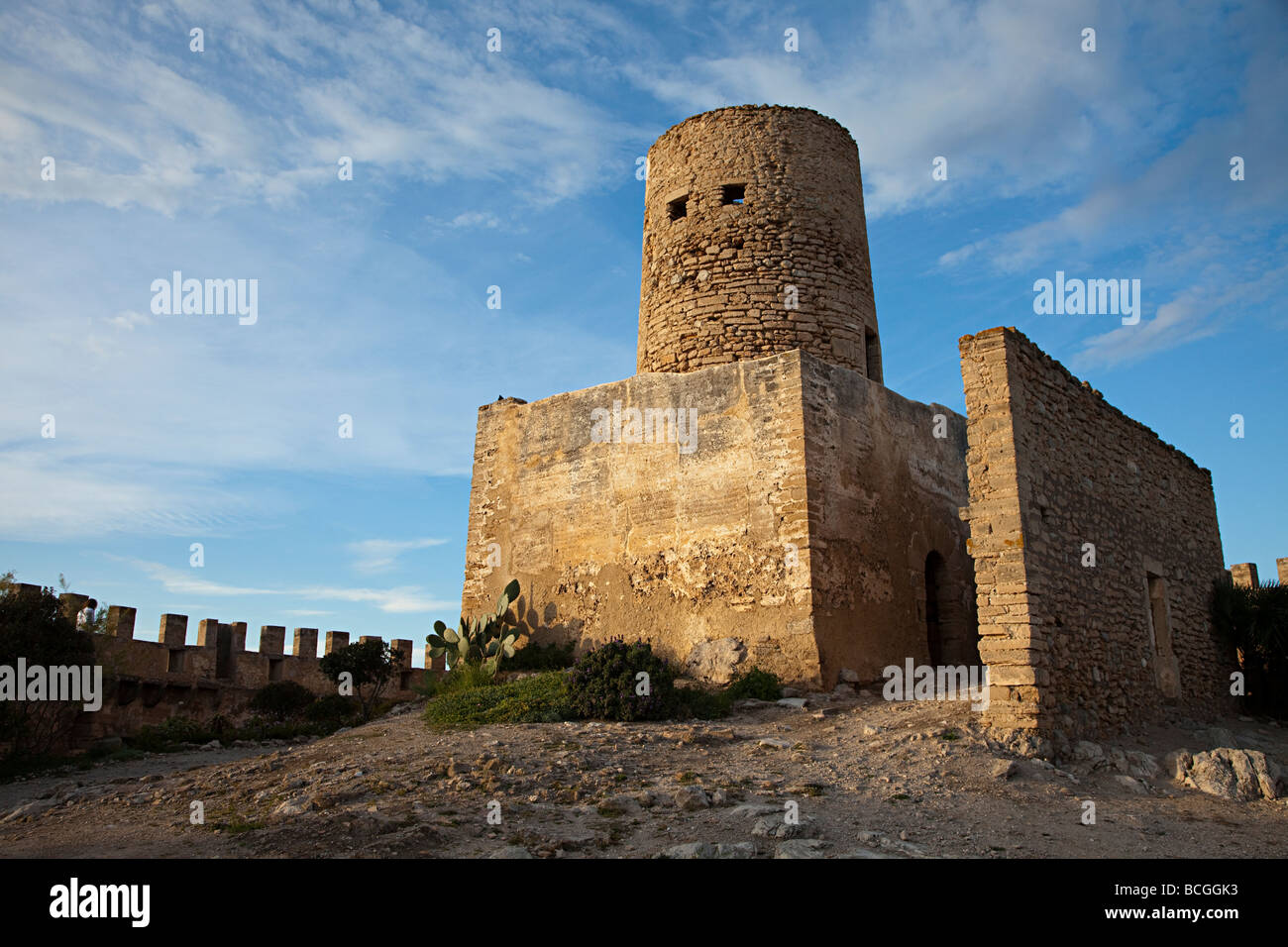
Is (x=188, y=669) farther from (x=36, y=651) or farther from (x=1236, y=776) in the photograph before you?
(x=1236, y=776)

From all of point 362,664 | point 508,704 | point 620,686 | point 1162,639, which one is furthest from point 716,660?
point 362,664

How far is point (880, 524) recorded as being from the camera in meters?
13.0

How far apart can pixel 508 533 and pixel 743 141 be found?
747 centimetres

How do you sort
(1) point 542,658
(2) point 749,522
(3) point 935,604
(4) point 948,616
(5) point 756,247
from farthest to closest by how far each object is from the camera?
(5) point 756,247, (3) point 935,604, (4) point 948,616, (1) point 542,658, (2) point 749,522

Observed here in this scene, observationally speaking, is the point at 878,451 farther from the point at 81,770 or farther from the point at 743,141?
the point at 81,770

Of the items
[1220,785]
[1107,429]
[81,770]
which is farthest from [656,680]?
[81,770]

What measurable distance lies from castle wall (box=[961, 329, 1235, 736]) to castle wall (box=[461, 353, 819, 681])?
275 centimetres

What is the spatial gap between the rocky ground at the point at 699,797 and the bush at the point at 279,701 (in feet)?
26.3

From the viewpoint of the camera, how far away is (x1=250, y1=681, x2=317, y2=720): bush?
18719 millimetres

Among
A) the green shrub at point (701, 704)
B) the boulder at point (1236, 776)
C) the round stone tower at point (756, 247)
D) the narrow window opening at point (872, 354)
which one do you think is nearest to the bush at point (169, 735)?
the green shrub at point (701, 704)

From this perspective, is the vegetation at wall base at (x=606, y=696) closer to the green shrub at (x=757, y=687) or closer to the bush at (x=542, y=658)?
the green shrub at (x=757, y=687)

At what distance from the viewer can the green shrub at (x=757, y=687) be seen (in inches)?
440

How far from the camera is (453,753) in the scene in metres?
8.98

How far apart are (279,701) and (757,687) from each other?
1180 cm
